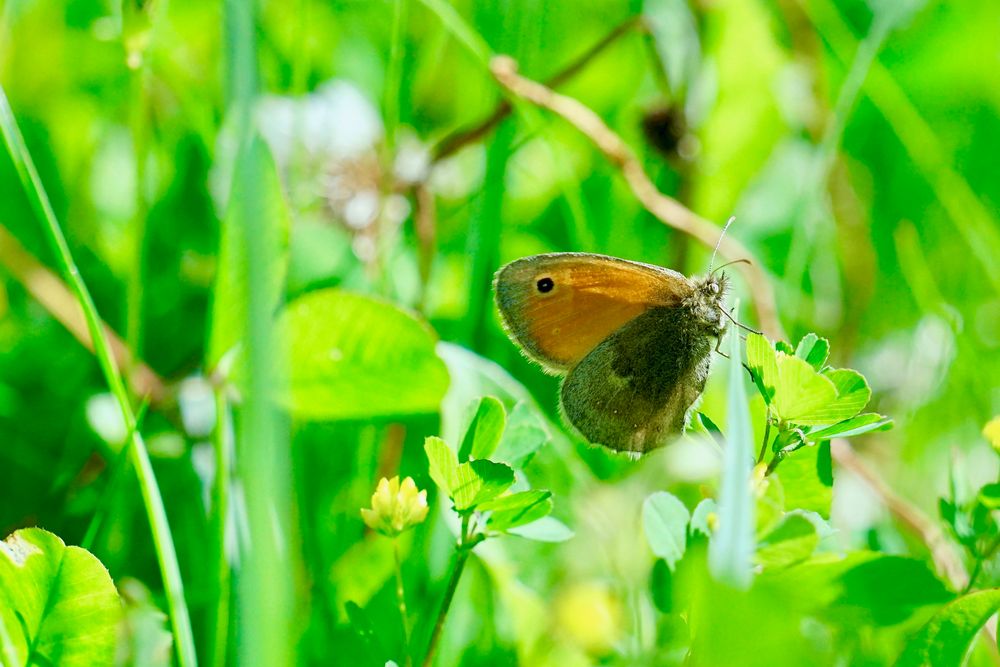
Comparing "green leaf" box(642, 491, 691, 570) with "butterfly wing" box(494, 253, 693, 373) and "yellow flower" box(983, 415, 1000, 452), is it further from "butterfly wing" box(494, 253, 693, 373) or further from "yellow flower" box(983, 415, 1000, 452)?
"butterfly wing" box(494, 253, 693, 373)

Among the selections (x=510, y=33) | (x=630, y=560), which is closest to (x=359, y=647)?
(x=630, y=560)

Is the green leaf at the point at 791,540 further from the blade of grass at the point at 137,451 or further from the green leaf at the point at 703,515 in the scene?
the blade of grass at the point at 137,451

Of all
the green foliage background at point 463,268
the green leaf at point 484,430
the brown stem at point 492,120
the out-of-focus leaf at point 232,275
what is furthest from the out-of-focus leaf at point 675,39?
the green leaf at point 484,430

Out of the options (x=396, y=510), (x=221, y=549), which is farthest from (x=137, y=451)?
(x=396, y=510)

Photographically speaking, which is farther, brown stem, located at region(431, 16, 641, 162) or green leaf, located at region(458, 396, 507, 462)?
brown stem, located at region(431, 16, 641, 162)

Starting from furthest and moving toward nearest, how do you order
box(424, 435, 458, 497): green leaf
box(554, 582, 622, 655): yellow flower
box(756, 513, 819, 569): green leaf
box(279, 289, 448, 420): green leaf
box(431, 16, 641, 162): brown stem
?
box(431, 16, 641, 162): brown stem
box(279, 289, 448, 420): green leaf
box(554, 582, 622, 655): yellow flower
box(424, 435, 458, 497): green leaf
box(756, 513, 819, 569): green leaf

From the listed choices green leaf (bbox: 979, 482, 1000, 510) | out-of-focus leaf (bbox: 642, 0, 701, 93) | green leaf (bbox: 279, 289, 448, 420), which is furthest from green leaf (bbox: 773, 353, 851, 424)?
out-of-focus leaf (bbox: 642, 0, 701, 93)

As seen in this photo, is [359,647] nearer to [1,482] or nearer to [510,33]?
[1,482]
